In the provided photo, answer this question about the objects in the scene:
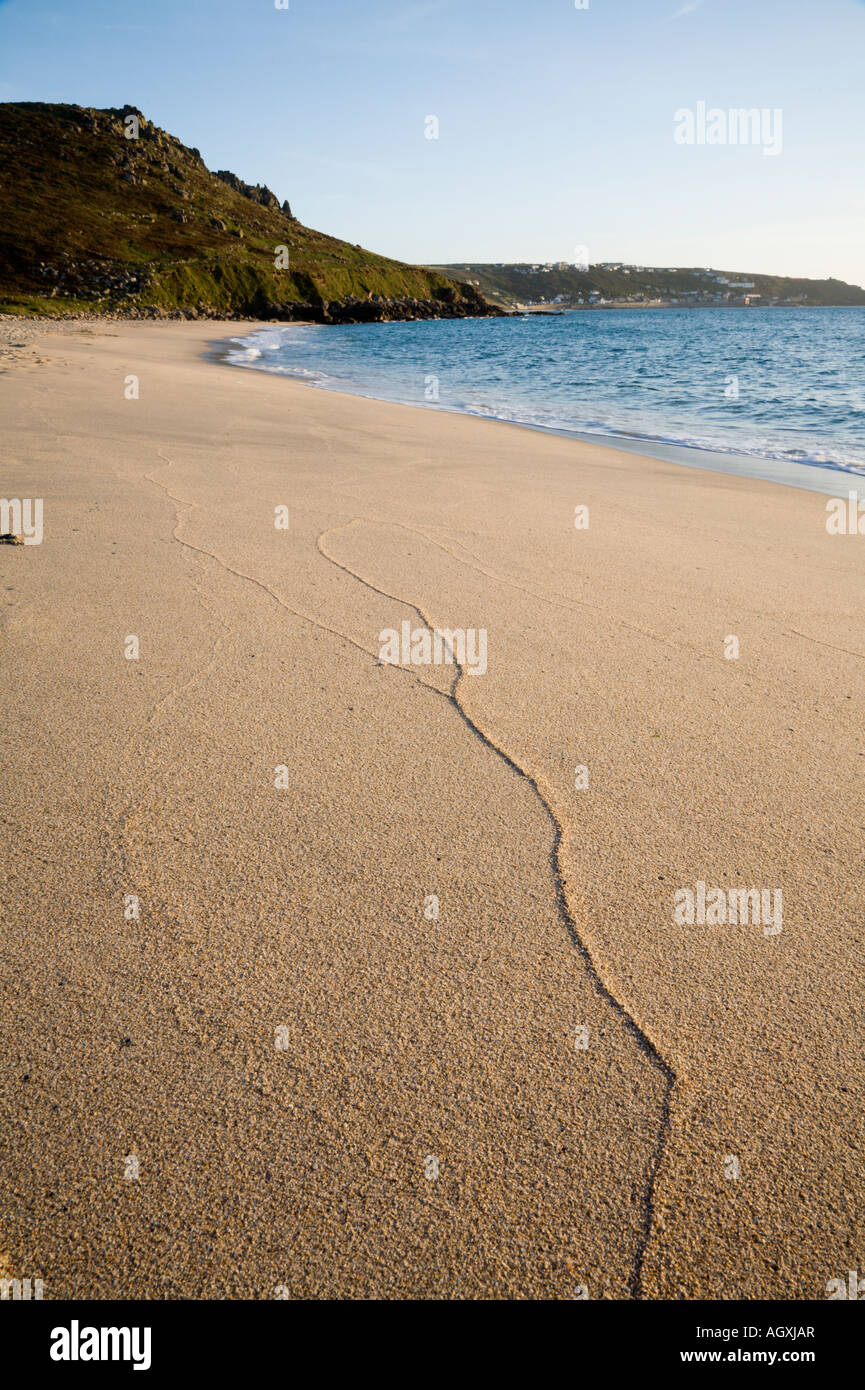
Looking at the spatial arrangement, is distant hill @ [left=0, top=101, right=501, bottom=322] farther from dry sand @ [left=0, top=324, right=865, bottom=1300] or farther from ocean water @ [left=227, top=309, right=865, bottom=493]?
dry sand @ [left=0, top=324, right=865, bottom=1300]

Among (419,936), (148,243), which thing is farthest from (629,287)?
(419,936)

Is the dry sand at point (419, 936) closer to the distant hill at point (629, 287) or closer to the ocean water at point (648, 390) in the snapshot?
the ocean water at point (648, 390)

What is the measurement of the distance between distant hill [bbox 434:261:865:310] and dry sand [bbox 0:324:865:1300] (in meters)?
187

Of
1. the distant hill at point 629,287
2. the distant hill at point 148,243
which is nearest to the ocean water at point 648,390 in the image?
the distant hill at point 148,243

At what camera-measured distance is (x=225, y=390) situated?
14555 millimetres

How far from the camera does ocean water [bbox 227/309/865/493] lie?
13.6 metres

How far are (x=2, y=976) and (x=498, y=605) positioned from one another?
3.55 metres

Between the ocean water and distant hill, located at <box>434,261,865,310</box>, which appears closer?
the ocean water

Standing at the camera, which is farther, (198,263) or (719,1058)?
(198,263)

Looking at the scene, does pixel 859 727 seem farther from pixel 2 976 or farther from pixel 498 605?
pixel 2 976

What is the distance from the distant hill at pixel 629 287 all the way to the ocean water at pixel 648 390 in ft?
497

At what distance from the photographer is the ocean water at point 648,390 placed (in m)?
13.6

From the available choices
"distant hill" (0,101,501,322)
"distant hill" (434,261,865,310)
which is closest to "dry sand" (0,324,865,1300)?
"distant hill" (0,101,501,322)

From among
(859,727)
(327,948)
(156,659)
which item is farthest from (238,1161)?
(859,727)
